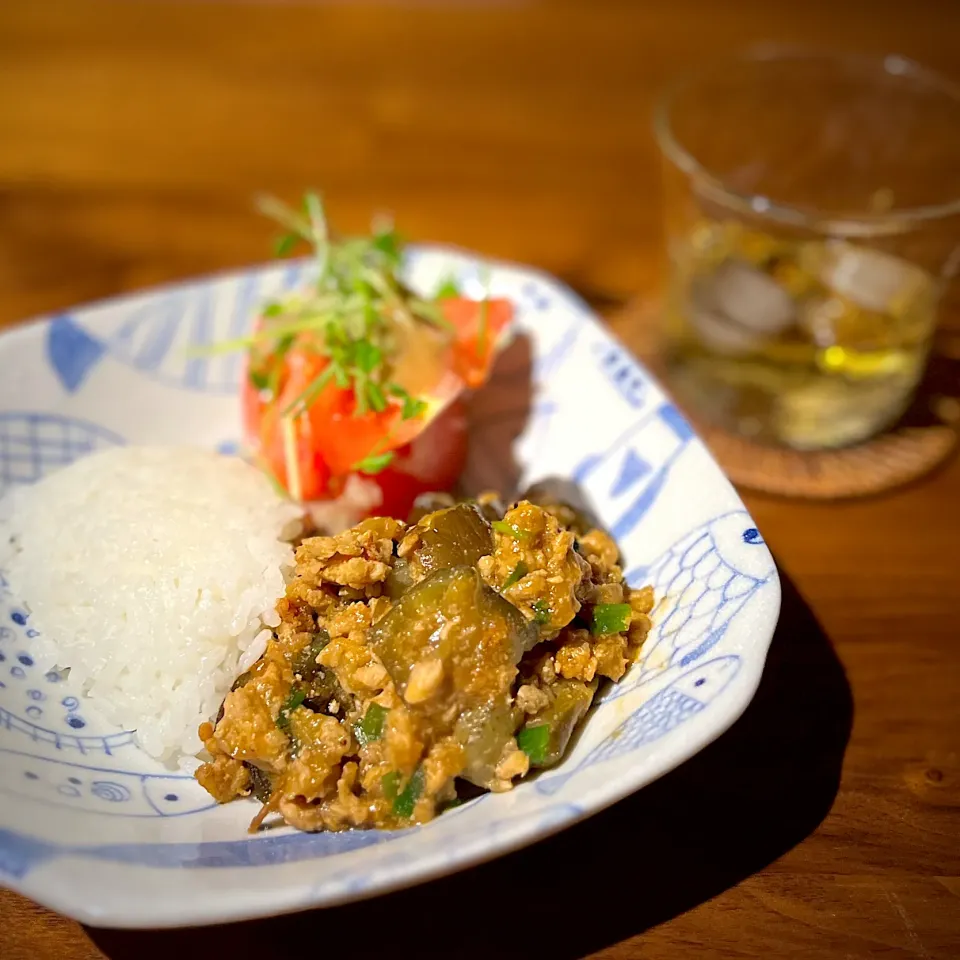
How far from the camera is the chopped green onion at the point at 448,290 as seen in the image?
2.67 meters

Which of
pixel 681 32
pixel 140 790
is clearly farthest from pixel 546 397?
pixel 681 32

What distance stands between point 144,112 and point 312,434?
2.95m

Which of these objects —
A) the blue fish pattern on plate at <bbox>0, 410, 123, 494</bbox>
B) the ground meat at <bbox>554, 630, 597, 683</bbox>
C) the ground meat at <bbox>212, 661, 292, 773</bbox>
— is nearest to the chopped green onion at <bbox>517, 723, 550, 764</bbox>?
the ground meat at <bbox>554, 630, 597, 683</bbox>

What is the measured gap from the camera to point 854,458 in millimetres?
2664

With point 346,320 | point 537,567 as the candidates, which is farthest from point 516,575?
point 346,320

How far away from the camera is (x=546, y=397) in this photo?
8.32 feet

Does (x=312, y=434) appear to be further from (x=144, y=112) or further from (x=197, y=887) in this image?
(x=144, y=112)

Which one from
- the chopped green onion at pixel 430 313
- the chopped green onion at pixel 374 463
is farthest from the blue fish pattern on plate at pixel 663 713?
the chopped green onion at pixel 430 313

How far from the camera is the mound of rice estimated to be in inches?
69.3

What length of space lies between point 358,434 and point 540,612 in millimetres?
868

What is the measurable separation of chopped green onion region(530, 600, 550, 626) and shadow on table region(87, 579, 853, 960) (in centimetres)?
42

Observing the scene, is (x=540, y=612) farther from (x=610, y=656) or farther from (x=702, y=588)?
(x=702, y=588)

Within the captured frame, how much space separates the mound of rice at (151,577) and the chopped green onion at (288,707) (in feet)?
0.50

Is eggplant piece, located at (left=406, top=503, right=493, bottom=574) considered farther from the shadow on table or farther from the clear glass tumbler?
the clear glass tumbler
